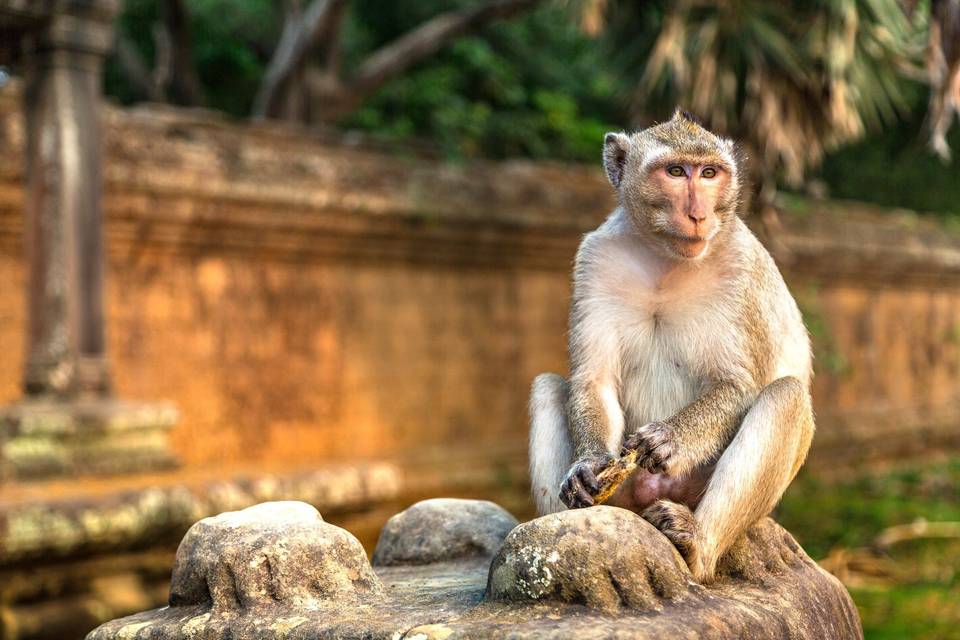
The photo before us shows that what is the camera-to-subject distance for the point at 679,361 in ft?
10.9

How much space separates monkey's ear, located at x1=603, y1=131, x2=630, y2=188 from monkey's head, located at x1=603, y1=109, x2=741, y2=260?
3.6 inches

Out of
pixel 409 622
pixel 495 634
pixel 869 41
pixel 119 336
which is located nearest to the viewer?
pixel 495 634

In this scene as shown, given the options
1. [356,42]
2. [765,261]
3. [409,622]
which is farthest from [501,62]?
[409,622]

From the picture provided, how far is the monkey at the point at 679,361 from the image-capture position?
305 cm

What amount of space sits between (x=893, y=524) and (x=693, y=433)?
7046mm

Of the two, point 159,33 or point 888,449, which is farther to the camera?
point 888,449

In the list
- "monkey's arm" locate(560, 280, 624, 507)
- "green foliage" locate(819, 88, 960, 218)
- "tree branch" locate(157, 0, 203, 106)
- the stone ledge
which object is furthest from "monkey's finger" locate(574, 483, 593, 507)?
"green foliage" locate(819, 88, 960, 218)

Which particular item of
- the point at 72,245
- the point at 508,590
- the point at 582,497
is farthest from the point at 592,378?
the point at 72,245

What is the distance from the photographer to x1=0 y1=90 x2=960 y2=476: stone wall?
7227 mm

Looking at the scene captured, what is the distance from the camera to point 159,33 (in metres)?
11.3

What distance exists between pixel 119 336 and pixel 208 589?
15.0ft

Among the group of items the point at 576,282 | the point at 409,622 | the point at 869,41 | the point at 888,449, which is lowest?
the point at 888,449

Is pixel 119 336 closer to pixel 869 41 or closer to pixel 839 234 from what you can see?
pixel 869 41

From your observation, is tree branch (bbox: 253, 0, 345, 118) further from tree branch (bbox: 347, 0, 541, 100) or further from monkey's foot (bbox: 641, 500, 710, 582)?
monkey's foot (bbox: 641, 500, 710, 582)
